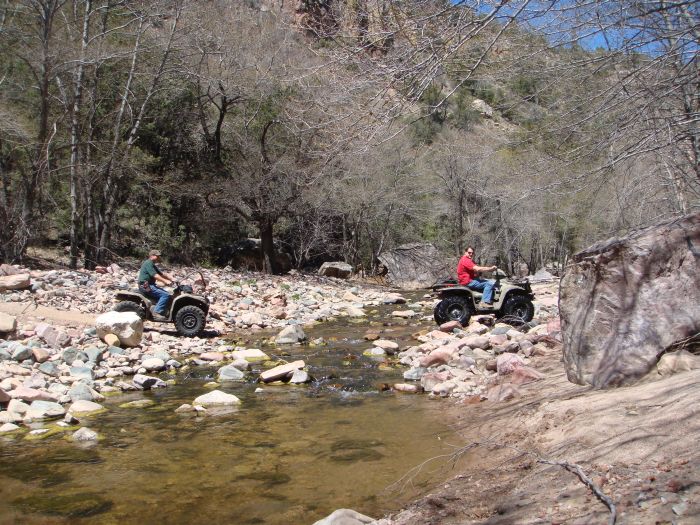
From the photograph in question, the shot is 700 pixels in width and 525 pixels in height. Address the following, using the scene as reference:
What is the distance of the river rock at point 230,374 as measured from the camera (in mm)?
7398

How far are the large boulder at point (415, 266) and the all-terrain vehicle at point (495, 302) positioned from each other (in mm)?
14691

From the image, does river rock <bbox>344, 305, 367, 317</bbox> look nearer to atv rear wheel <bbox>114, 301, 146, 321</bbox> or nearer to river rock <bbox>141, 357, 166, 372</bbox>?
atv rear wheel <bbox>114, 301, 146, 321</bbox>

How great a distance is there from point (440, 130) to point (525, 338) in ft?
81.6

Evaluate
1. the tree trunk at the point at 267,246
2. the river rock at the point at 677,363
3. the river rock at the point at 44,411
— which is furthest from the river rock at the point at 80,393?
the tree trunk at the point at 267,246

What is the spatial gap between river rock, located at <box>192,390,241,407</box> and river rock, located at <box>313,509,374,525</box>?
3050 mm

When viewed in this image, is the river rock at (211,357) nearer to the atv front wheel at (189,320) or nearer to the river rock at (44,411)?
the atv front wheel at (189,320)

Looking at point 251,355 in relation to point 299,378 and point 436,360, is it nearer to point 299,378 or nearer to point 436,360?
point 299,378

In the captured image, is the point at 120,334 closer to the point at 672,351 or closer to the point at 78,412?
the point at 78,412

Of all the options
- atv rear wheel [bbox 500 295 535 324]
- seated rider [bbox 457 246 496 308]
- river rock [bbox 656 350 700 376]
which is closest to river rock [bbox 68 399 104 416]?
river rock [bbox 656 350 700 376]

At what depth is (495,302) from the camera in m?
10.2

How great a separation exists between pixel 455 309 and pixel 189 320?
15.0 feet

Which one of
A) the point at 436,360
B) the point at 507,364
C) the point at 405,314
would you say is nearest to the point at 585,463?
the point at 507,364

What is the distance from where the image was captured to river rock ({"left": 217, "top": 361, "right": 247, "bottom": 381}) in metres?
7.40

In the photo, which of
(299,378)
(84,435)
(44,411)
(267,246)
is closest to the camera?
(84,435)
